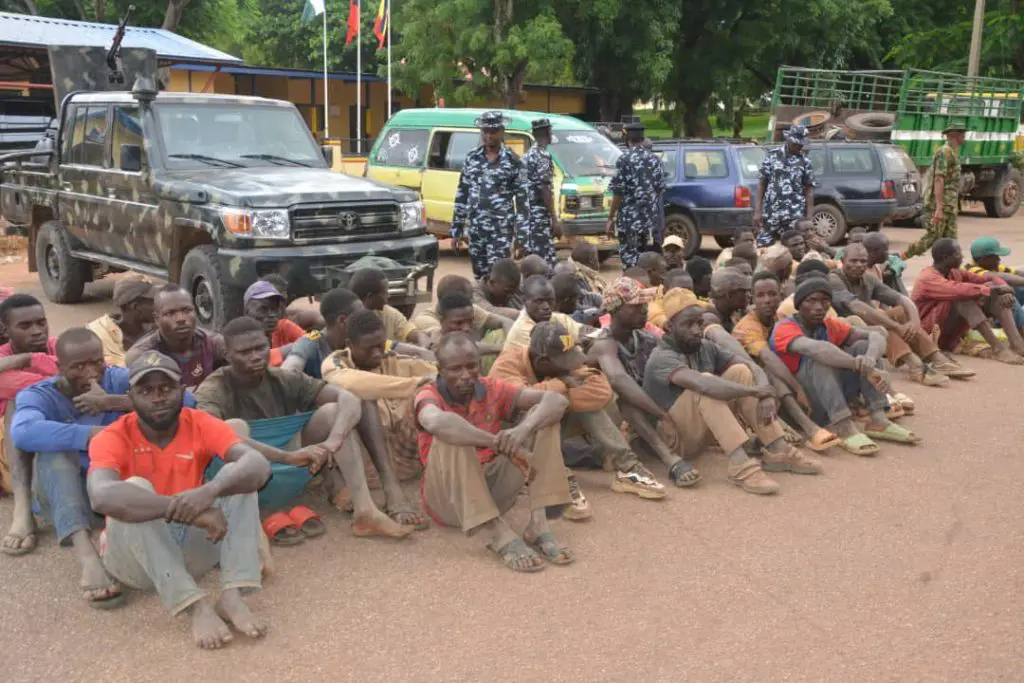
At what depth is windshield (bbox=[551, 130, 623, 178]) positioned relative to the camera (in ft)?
43.2

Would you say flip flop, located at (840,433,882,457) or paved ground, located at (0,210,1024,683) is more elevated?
flip flop, located at (840,433,882,457)

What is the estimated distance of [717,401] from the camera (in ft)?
18.0

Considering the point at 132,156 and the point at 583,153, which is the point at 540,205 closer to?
the point at 583,153

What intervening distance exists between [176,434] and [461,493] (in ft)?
3.99

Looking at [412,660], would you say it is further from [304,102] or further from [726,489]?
[304,102]

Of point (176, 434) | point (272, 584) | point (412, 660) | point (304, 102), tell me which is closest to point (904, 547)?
point (412, 660)

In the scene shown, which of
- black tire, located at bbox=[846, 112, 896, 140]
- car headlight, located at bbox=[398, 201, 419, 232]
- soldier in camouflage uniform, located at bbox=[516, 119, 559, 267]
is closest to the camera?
car headlight, located at bbox=[398, 201, 419, 232]

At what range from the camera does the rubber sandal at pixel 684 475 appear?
5551mm

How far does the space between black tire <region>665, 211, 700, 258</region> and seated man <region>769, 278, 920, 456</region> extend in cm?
788

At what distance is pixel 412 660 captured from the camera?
372 cm

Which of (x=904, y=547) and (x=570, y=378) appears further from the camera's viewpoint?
(x=570, y=378)

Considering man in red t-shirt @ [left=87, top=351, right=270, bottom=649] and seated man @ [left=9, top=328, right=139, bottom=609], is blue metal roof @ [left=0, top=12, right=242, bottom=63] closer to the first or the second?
seated man @ [left=9, top=328, right=139, bottom=609]

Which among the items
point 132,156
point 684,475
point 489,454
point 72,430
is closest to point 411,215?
point 132,156

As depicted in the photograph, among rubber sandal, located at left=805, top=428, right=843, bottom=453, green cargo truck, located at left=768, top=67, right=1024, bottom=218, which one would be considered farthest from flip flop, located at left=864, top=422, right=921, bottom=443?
green cargo truck, located at left=768, top=67, right=1024, bottom=218
